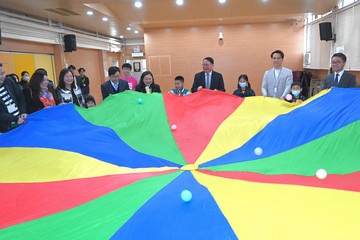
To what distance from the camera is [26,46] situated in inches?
299

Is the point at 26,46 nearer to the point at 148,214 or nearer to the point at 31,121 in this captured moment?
the point at 31,121

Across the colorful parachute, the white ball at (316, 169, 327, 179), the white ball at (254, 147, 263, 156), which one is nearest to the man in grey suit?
the colorful parachute

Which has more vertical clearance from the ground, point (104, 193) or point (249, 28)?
point (249, 28)

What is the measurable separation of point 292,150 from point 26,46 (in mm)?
7312

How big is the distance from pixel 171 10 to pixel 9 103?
15.2 feet

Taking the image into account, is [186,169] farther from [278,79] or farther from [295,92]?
[278,79]

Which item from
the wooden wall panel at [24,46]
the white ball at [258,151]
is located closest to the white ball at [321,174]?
the white ball at [258,151]

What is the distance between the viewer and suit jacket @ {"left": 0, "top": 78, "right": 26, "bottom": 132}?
3.06 metres

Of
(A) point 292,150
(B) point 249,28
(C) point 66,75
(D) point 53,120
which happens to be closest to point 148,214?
(A) point 292,150

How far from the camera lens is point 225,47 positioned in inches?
360

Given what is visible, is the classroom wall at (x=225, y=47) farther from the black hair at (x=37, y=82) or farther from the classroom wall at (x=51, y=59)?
the black hair at (x=37, y=82)

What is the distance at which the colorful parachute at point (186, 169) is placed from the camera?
57.1 inches

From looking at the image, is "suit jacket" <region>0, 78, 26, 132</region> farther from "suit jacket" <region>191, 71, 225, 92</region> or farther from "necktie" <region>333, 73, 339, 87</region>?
"necktie" <region>333, 73, 339, 87</region>

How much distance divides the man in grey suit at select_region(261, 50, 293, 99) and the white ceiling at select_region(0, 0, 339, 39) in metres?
2.91
